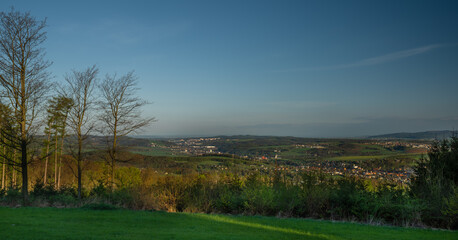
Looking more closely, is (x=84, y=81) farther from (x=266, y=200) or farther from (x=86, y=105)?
(x=266, y=200)

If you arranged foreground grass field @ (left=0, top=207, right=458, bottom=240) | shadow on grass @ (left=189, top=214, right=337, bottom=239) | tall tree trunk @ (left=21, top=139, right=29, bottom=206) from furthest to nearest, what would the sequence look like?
tall tree trunk @ (left=21, top=139, right=29, bottom=206) → shadow on grass @ (left=189, top=214, right=337, bottom=239) → foreground grass field @ (left=0, top=207, right=458, bottom=240)

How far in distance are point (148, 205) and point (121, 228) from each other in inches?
135

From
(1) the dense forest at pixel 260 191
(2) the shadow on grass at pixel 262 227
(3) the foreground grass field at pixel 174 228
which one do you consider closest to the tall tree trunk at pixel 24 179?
(1) the dense forest at pixel 260 191

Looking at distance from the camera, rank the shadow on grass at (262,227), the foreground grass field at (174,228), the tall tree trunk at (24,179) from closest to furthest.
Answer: the foreground grass field at (174,228) → the shadow on grass at (262,227) → the tall tree trunk at (24,179)

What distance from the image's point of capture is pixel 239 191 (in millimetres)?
10633

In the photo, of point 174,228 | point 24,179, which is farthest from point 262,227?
point 24,179

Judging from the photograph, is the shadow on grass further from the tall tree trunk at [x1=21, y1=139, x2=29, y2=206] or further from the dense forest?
the tall tree trunk at [x1=21, y1=139, x2=29, y2=206]

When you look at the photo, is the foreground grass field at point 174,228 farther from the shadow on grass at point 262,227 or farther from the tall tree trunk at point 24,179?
the tall tree trunk at point 24,179

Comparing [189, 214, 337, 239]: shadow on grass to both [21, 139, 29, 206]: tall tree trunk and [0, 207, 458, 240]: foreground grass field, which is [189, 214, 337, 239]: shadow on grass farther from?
[21, 139, 29, 206]: tall tree trunk

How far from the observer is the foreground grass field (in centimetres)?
603

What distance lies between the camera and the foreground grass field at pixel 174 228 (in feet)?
19.8

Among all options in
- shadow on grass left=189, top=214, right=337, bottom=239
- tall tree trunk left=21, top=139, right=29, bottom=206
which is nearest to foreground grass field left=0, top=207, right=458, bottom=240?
shadow on grass left=189, top=214, right=337, bottom=239

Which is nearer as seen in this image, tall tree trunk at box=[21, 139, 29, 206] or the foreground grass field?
the foreground grass field

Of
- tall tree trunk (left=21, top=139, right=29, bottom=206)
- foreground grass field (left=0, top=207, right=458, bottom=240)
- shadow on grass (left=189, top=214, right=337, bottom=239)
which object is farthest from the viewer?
tall tree trunk (left=21, top=139, right=29, bottom=206)
